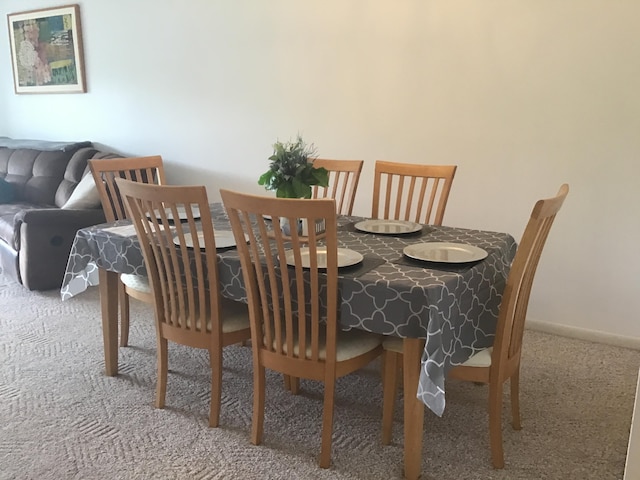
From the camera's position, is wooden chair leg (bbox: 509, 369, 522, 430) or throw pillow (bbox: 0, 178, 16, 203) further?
throw pillow (bbox: 0, 178, 16, 203)

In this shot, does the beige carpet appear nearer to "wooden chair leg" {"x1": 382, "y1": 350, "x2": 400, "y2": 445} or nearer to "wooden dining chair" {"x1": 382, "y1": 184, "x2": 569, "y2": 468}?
"wooden chair leg" {"x1": 382, "y1": 350, "x2": 400, "y2": 445}

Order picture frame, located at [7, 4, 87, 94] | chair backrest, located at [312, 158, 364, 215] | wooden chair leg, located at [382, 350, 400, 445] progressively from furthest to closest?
picture frame, located at [7, 4, 87, 94] → chair backrest, located at [312, 158, 364, 215] → wooden chair leg, located at [382, 350, 400, 445]

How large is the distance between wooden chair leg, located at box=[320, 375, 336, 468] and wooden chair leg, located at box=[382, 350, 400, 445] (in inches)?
8.4

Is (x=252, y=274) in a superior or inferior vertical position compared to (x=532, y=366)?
superior

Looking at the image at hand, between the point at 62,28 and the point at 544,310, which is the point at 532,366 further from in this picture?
the point at 62,28

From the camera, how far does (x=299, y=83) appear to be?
364cm

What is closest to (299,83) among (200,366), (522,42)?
(522,42)

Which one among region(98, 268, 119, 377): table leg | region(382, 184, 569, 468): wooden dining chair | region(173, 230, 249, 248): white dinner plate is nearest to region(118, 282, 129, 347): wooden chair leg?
region(98, 268, 119, 377): table leg

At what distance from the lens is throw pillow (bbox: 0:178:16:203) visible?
179 inches

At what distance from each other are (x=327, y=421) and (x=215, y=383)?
1.67 feet

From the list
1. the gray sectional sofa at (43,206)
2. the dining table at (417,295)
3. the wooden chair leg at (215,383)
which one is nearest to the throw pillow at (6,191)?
the gray sectional sofa at (43,206)

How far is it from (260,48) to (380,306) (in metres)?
2.54

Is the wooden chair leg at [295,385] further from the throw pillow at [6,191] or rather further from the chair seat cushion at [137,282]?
the throw pillow at [6,191]

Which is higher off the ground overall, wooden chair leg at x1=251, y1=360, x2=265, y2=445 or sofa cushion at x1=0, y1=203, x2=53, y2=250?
sofa cushion at x1=0, y1=203, x2=53, y2=250
